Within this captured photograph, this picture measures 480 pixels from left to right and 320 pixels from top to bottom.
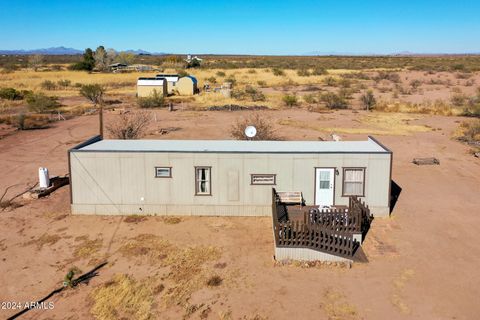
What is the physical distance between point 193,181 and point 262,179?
2.68 m

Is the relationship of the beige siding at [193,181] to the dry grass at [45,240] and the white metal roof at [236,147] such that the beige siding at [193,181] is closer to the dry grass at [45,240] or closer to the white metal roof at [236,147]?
the white metal roof at [236,147]

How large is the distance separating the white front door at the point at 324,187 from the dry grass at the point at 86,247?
26.8 ft

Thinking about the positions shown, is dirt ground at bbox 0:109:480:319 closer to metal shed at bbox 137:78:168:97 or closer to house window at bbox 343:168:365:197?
house window at bbox 343:168:365:197

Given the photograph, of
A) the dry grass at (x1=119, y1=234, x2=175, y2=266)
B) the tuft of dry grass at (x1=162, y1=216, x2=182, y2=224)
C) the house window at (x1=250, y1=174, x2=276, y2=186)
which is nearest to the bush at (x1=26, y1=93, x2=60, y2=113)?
the tuft of dry grass at (x1=162, y1=216, x2=182, y2=224)

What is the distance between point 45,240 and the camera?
14555 millimetres

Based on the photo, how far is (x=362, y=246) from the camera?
14.1 meters

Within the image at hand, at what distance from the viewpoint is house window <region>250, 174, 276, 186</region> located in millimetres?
16328

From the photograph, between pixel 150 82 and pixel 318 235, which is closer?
pixel 318 235

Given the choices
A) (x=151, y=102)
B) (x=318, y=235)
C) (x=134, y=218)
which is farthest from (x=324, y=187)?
(x=151, y=102)

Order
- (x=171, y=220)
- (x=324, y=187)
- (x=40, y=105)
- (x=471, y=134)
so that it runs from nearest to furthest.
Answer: (x=171, y=220), (x=324, y=187), (x=471, y=134), (x=40, y=105)

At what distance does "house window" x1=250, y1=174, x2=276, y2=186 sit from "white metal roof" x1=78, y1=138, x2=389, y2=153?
97cm

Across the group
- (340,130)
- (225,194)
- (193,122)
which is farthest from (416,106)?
(225,194)

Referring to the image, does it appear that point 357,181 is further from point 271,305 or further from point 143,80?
point 143,80

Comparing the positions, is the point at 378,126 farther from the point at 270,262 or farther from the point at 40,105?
the point at 40,105
